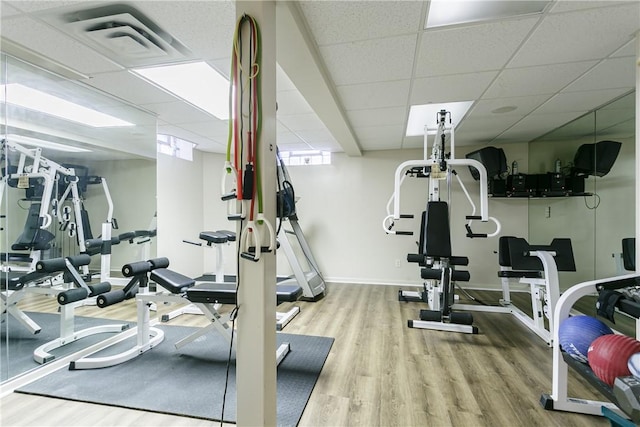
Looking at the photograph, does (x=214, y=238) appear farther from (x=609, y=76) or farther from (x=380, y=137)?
(x=609, y=76)

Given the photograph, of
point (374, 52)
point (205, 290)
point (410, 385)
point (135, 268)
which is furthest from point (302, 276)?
point (374, 52)

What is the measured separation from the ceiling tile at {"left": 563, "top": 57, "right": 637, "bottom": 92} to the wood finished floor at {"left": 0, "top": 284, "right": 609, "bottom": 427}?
2265 millimetres

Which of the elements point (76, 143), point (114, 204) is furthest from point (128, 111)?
point (114, 204)

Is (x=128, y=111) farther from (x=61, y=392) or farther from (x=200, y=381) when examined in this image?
(x=200, y=381)

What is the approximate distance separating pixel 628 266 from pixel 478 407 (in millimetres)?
1856

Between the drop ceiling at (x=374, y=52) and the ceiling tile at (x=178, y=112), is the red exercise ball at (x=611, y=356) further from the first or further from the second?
the ceiling tile at (x=178, y=112)

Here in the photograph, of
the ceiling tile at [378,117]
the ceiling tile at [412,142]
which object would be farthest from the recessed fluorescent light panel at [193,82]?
the ceiling tile at [412,142]

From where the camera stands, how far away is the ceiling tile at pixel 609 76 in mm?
2080

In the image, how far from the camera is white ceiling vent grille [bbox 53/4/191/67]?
162 cm

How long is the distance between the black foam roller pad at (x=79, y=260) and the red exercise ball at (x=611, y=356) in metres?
3.55

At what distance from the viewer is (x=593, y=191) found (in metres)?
3.44

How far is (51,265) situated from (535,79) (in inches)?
164

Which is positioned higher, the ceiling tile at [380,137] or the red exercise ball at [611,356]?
the ceiling tile at [380,137]

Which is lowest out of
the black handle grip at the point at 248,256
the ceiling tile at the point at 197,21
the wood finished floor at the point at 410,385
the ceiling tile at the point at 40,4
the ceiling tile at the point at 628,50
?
the wood finished floor at the point at 410,385
